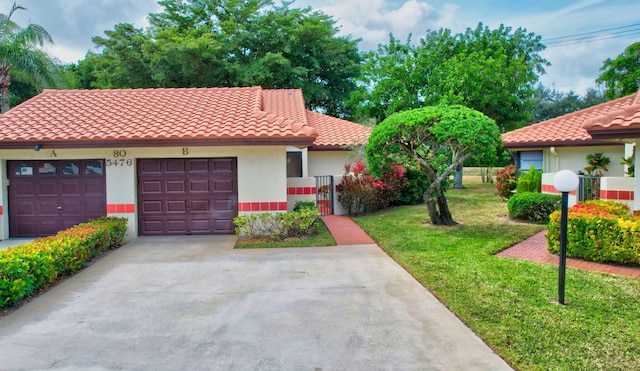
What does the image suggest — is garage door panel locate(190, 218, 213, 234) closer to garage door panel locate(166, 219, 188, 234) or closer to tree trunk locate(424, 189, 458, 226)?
garage door panel locate(166, 219, 188, 234)

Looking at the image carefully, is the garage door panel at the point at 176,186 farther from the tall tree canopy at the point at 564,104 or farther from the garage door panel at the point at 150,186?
the tall tree canopy at the point at 564,104

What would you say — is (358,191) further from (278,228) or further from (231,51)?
(231,51)

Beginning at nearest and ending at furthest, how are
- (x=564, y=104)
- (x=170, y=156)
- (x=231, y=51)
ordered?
(x=170, y=156), (x=231, y=51), (x=564, y=104)

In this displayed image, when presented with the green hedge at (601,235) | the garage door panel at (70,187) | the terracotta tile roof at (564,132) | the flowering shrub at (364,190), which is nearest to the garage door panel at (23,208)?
the garage door panel at (70,187)

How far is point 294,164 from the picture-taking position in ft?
57.2

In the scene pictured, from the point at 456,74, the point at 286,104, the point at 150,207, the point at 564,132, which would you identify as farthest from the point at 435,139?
the point at 456,74

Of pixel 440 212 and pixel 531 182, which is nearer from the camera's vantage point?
pixel 440 212

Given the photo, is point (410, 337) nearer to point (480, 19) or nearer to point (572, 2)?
point (572, 2)

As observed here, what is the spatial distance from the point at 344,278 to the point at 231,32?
22228 mm

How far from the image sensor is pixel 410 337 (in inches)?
185

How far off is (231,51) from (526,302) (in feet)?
77.0

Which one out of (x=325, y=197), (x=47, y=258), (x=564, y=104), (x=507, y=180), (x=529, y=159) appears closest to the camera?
(x=47, y=258)

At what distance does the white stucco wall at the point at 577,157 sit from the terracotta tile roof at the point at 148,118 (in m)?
9.57

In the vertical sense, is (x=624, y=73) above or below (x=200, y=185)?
above
